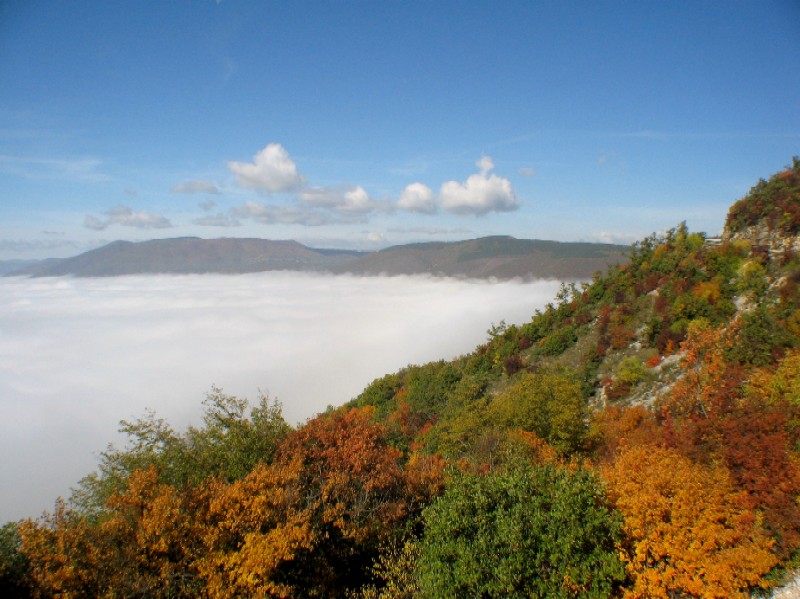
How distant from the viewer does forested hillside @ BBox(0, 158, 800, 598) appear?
9.52m

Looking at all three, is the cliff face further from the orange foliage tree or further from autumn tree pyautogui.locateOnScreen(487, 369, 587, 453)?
the orange foliage tree

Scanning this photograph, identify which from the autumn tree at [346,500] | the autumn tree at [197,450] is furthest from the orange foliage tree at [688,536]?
the autumn tree at [197,450]

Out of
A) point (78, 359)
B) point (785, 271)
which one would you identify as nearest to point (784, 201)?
point (785, 271)

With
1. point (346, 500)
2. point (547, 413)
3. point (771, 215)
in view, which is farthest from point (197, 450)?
point (771, 215)

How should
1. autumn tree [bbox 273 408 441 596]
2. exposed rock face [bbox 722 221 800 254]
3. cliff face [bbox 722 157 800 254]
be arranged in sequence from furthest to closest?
cliff face [bbox 722 157 800 254]
exposed rock face [bbox 722 221 800 254]
autumn tree [bbox 273 408 441 596]

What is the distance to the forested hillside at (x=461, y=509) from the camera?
31.2 ft

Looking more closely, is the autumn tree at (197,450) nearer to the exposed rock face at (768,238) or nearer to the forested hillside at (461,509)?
the forested hillside at (461,509)

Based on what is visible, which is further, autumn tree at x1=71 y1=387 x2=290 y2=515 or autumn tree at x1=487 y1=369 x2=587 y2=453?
autumn tree at x1=487 y1=369 x2=587 y2=453

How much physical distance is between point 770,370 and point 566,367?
14757mm

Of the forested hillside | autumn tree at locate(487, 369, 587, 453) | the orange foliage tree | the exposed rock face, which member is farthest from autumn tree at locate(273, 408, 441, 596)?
the exposed rock face

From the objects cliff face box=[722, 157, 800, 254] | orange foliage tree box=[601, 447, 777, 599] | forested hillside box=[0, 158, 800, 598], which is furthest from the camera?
cliff face box=[722, 157, 800, 254]

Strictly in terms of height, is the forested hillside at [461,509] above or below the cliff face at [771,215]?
below

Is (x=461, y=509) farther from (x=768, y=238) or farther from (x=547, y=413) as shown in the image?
(x=768, y=238)

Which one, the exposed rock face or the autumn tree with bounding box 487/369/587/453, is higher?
the exposed rock face
